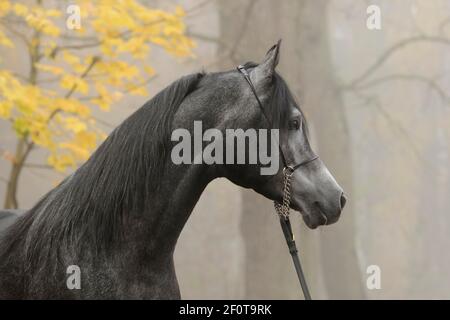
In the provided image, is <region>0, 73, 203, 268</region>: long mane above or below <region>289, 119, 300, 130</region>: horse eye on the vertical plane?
below

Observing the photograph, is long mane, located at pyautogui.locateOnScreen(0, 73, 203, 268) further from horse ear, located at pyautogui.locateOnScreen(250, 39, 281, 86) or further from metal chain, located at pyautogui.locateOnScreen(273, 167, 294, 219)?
metal chain, located at pyautogui.locateOnScreen(273, 167, 294, 219)

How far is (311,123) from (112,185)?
27.7ft

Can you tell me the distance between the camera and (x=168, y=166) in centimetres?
353

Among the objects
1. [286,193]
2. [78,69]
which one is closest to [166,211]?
[286,193]

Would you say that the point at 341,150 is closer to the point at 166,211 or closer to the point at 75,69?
the point at 75,69

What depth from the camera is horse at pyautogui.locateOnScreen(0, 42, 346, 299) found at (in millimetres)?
3473

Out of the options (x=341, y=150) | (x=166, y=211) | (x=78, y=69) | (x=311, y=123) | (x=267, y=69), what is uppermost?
(x=311, y=123)

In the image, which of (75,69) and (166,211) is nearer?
(166,211)

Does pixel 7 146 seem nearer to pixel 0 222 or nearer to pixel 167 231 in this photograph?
pixel 0 222

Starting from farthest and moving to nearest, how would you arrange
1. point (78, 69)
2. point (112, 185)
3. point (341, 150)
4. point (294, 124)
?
point (341, 150) < point (78, 69) < point (294, 124) < point (112, 185)

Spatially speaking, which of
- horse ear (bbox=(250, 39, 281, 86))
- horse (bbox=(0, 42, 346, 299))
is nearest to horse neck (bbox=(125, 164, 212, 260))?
horse (bbox=(0, 42, 346, 299))

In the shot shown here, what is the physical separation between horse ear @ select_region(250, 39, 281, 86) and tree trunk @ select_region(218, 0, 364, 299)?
21.7 feet

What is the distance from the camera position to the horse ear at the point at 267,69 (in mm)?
3586

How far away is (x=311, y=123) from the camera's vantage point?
1174 cm
